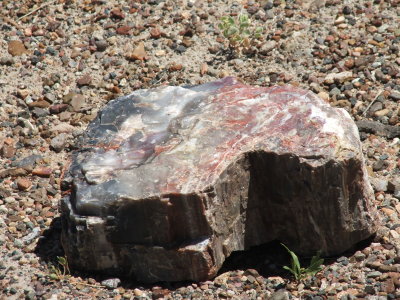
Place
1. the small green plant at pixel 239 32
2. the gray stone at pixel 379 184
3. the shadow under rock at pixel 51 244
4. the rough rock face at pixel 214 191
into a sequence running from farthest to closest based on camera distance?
1. the small green plant at pixel 239 32
2. the gray stone at pixel 379 184
3. the shadow under rock at pixel 51 244
4. the rough rock face at pixel 214 191

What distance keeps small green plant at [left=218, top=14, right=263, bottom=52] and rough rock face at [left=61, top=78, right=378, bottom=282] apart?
1707 mm

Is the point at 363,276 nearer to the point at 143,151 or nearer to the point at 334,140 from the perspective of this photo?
the point at 334,140

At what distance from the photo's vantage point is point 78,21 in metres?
6.68

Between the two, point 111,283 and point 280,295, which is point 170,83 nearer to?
point 111,283

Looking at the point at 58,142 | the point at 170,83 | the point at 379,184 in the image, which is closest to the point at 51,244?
the point at 58,142

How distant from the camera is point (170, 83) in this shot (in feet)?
19.9

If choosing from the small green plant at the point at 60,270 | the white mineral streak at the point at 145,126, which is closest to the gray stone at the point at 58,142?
the white mineral streak at the point at 145,126

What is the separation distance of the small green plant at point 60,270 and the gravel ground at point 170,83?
0.05ft

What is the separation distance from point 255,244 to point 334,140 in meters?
0.75

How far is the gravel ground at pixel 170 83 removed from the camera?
4324 mm

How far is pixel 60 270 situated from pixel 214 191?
1032 millimetres

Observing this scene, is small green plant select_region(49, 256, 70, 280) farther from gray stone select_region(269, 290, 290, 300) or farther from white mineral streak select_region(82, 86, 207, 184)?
gray stone select_region(269, 290, 290, 300)

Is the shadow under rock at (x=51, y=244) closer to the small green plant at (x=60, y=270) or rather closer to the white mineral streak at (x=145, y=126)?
the small green plant at (x=60, y=270)

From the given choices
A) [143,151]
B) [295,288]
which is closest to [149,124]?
[143,151]
